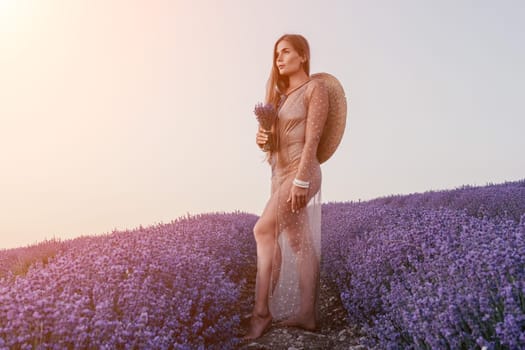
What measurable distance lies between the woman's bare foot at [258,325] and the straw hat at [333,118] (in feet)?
4.35

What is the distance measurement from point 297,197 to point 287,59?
111 centimetres

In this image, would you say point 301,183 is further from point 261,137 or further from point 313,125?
point 261,137

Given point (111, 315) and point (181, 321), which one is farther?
point (181, 321)

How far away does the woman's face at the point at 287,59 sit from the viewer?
13.1 feet

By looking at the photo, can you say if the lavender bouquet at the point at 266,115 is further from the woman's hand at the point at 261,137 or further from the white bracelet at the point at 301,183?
the white bracelet at the point at 301,183

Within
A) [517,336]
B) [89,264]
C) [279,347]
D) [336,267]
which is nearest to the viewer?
[517,336]

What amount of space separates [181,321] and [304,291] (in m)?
1.20

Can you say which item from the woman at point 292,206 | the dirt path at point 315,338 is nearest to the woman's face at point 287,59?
the woman at point 292,206

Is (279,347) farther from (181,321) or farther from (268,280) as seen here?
(181,321)

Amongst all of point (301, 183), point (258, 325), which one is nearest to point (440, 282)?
point (301, 183)

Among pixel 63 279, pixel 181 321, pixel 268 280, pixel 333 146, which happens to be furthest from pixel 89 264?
pixel 333 146

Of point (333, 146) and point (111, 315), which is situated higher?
point (333, 146)

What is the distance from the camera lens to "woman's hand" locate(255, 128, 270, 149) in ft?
13.0

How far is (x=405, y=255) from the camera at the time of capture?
12.5 ft
